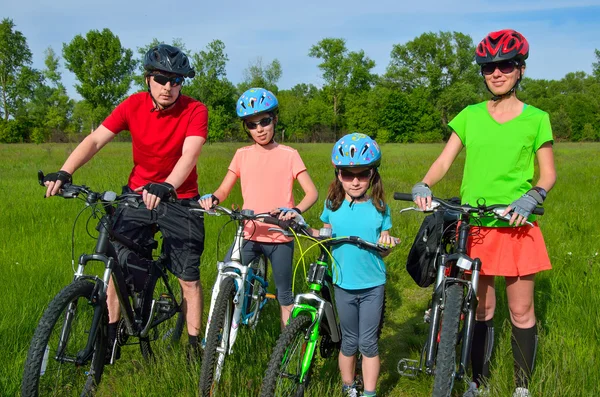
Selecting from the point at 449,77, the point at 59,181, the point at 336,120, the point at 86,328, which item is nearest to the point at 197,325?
the point at 86,328

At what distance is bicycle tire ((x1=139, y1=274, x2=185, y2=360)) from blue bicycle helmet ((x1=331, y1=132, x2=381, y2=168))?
1703mm

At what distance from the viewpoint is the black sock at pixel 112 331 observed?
354cm

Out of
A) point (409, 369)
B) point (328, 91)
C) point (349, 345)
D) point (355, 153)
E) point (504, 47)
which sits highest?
point (328, 91)

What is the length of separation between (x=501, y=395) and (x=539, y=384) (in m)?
0.24

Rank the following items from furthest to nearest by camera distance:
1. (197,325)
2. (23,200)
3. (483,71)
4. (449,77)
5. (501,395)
Result: (449,77) → (23,200) → (197,325) → (483,71) → (501,395)

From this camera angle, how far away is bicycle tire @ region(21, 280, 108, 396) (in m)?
2.75

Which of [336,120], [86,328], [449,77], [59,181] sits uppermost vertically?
[449,77]

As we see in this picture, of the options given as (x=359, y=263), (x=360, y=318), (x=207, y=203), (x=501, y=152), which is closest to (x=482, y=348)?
(x=360, y=318)

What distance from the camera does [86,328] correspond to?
3.17m

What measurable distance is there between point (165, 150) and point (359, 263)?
164 centimetres

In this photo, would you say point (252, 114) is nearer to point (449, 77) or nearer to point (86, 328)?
point (86, 328)

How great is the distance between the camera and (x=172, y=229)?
3.84 metres

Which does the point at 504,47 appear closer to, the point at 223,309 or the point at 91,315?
the point at 223,309

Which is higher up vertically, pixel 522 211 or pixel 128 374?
pixel 522 211
